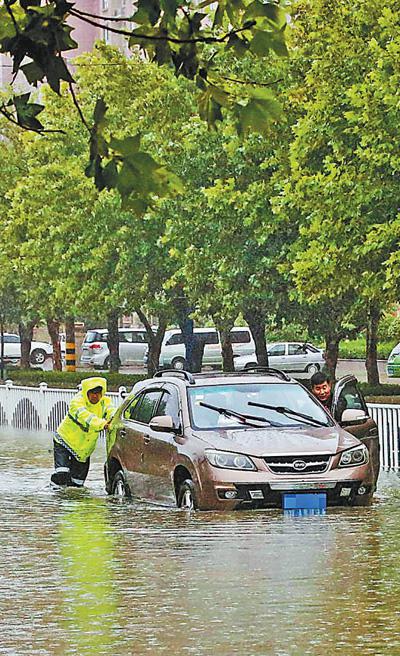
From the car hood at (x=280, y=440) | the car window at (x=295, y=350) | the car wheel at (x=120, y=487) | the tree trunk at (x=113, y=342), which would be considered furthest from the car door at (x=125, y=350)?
the car hood at (x=280, y=440)

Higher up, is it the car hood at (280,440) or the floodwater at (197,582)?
the car hood at (280,440)

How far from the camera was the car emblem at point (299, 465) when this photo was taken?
16.8 meters

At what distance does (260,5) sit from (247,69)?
103 ft

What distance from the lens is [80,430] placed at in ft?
69.2

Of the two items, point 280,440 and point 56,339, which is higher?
point 56,339

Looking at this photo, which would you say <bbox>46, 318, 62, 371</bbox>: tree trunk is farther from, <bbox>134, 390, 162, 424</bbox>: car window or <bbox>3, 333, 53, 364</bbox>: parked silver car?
<bbox>134, 390, 162, 424</bbox>: car window

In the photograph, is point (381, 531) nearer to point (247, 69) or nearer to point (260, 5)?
point (260, 5)

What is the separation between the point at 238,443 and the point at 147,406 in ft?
8.04

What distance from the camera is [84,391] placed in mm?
20812

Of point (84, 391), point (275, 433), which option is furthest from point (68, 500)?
point (275, 433)

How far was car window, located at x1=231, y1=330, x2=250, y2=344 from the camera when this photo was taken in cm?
7900

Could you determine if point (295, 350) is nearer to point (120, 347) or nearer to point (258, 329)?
point (120, 347)

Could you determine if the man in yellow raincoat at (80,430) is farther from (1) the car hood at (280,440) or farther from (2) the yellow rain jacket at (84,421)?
(1) the car hood at (280,440)

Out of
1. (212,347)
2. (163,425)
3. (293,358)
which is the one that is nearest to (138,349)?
(212,347)
